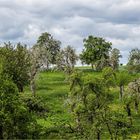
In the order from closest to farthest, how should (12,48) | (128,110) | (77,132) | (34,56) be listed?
1. (77,132)
2. (128,110)
3. (12,48)
4. (34,56)

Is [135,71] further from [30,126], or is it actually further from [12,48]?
[30,126]

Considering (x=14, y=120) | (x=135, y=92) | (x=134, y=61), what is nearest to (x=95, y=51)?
(x=134, y=61)

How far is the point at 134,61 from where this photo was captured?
19262cm

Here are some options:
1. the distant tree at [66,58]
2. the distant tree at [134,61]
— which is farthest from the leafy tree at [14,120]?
the distant tree at [134,61]

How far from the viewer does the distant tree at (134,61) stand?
183 meters

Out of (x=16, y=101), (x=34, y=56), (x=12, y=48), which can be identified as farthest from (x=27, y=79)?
(x=16, y=101)

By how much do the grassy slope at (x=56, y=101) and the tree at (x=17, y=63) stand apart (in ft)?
29.6

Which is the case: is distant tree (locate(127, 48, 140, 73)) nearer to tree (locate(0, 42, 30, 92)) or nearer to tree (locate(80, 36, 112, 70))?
tree (locate(80, 36, 112, 70))

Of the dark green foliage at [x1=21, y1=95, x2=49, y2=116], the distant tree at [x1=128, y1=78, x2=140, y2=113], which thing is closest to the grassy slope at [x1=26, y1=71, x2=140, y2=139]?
the dark green foliage at [x1=21, y1=95, x2=49, y2=116]

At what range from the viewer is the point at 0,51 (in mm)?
116562

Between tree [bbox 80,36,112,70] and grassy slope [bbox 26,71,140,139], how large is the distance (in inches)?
676

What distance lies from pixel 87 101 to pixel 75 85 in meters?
4.68

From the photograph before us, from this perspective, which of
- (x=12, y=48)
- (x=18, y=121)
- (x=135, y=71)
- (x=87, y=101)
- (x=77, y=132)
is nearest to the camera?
A: (x=18, y=121)

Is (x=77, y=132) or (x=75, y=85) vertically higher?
(x=75, y=85)
